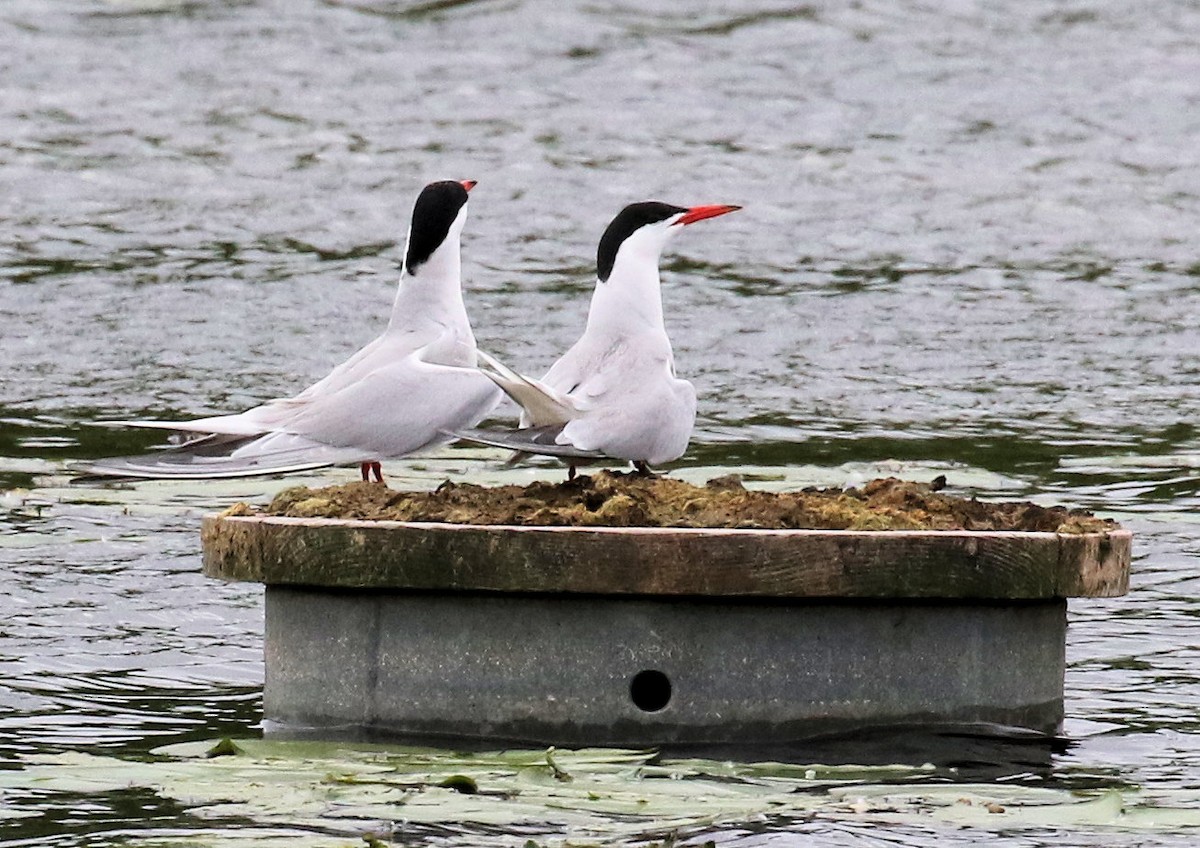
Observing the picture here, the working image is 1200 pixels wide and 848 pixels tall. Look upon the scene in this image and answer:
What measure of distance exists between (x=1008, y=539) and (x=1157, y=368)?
706cm

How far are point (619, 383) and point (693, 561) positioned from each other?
104cm

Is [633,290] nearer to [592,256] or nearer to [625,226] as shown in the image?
[625,226]

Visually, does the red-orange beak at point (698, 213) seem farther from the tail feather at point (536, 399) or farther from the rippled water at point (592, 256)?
the rippled water at point (592, 256)

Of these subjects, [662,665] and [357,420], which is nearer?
[662,665]

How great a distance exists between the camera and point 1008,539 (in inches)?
191

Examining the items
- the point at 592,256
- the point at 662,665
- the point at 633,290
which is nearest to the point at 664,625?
the point at 662,665

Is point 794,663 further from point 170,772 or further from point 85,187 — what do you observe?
point 85,187

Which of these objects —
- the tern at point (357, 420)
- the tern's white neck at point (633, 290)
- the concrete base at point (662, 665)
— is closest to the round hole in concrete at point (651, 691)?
the concrete base at point (662, 665)

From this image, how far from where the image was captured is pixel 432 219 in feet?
20.8

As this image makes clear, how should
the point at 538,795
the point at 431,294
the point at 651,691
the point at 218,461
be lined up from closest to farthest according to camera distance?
1. the point at 538,795
2. the point at 651,691
3. the point at 218,461
4. the point at 431,294

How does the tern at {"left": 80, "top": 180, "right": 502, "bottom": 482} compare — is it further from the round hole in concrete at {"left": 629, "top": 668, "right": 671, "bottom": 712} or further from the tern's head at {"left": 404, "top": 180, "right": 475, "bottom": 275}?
the round hole in concrete at {"left": 629, "top": 668, "right": 671, "bottom": 712}

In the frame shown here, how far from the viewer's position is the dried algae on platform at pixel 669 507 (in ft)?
16.6

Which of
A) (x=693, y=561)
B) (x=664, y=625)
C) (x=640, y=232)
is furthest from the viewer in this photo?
(x=640, y=232)

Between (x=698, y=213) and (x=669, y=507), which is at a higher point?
(x=698, y=213)
